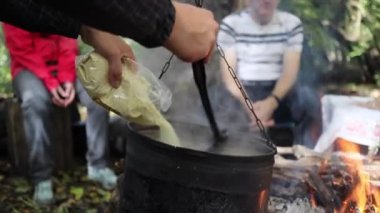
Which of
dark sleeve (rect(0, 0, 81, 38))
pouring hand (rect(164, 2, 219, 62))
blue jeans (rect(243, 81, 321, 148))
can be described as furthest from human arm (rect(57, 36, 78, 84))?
pouring hand (rect(164, 2, 219, 62))

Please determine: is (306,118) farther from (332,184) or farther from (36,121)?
(36,121)

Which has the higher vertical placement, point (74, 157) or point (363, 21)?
point (363, 21)

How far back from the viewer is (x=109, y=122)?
18.5ft

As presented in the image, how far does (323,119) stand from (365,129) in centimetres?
62

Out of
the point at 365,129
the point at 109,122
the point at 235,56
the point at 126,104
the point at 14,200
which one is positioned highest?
the point at 126,104

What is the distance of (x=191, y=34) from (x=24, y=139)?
12.4 ft

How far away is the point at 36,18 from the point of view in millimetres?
2164

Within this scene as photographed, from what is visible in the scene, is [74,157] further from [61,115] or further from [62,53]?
[62,53]

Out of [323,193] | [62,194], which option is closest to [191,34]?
[323,193]

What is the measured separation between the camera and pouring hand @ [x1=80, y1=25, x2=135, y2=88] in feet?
7.68

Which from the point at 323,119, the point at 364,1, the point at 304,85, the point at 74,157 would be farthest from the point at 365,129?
the point at 74,157

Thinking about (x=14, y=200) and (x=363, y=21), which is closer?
(x=14, y=200)

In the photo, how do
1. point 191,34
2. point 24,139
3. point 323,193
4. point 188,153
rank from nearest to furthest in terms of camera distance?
point 191,34, point 188,153, point 323,193, point 24,139

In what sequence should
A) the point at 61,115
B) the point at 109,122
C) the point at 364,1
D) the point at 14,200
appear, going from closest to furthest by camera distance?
the point at 14,200
the point at 61,115
the point at 109,122
the point at 364,1
